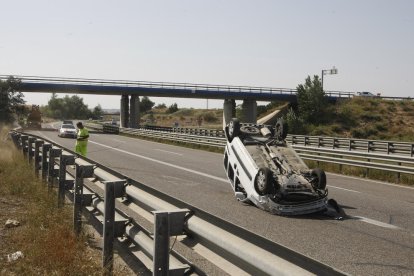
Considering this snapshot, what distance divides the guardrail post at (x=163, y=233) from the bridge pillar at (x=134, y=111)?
59.8 meters

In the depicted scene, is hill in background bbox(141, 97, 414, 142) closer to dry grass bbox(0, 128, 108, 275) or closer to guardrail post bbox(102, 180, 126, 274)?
dry grass bbox(0, 128, 108, 275)

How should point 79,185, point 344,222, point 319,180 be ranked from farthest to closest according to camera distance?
point 319,180
point 344,222
point 79,185

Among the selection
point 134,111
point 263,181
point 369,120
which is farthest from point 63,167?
point 369,120

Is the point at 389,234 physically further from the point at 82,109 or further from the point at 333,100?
the point at 82,109

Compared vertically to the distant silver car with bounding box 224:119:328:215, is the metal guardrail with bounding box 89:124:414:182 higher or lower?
lower

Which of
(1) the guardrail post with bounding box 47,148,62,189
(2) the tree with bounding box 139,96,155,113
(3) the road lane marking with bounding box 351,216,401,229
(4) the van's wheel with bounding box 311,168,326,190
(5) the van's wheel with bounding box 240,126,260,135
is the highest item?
(2) the tree with bounding box 139,96,155,113

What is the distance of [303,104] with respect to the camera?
228 ft

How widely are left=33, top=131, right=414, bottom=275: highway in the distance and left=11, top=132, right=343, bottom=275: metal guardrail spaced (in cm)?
230

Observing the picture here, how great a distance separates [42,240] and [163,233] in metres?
3.44

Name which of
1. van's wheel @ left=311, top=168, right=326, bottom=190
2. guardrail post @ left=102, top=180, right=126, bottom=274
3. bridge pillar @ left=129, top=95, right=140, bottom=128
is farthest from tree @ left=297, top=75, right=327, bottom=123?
guardrail post @ left=102, top=180, right=126, bottom=274

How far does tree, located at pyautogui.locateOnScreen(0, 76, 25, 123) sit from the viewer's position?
2258 inches

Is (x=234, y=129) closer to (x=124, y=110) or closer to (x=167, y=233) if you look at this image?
(x=167, y=233)

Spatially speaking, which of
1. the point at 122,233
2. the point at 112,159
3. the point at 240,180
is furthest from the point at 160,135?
the point at 122,233

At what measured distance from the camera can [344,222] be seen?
28.7 ft
